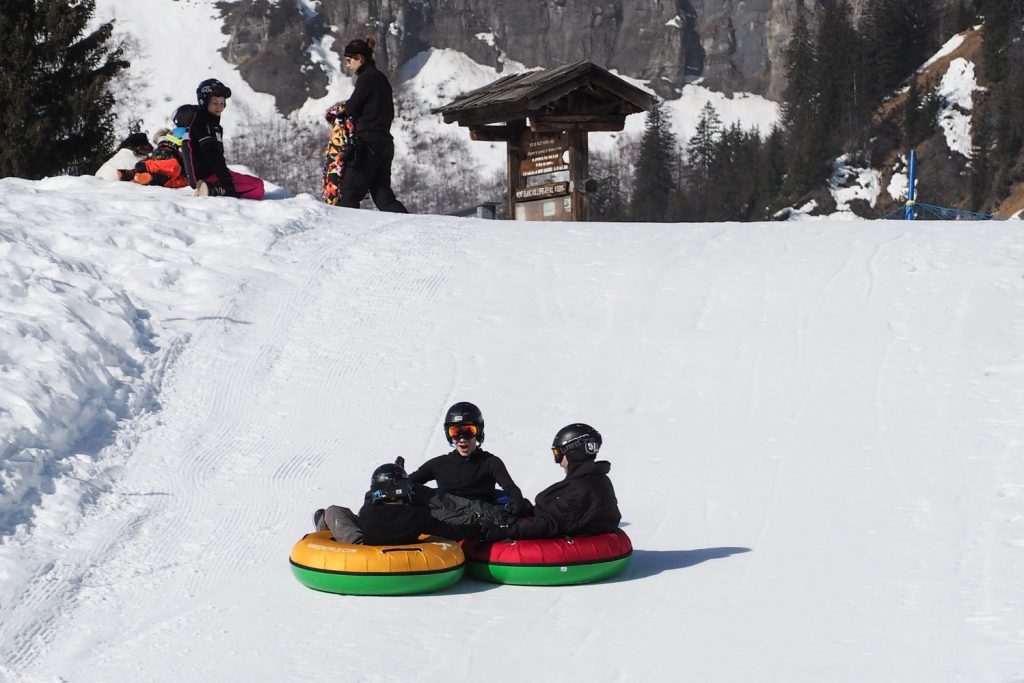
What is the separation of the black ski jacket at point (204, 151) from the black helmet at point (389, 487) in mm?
7892

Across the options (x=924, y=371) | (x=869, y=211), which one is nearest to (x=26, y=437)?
(x=924, y=371)

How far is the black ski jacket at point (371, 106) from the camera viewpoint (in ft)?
45.9

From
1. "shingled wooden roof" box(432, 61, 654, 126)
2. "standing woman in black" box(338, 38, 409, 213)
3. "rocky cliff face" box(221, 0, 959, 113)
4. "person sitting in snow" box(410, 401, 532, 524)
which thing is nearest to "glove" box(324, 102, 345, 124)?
"standing woman in black" box(338, 38, 409, 213)

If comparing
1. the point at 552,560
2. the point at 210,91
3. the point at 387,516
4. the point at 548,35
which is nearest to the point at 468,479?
the point at 387,516

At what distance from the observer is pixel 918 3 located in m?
89.8

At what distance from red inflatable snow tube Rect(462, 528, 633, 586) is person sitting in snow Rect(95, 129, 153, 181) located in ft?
30.2

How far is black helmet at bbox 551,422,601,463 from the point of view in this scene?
679 cm

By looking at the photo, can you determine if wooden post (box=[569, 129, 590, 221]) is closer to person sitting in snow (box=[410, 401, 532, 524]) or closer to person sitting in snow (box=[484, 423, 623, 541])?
person sitting in snow (box=[410, 401, 532, 524])

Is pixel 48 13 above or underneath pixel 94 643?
above

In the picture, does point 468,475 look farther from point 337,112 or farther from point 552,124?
point 552,124

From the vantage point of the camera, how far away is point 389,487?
6480mm

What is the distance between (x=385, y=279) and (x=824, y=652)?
738 cm

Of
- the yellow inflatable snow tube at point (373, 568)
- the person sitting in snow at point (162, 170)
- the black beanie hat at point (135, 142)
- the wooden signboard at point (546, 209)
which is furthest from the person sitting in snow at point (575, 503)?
the wooden signboard at point (546, 209)

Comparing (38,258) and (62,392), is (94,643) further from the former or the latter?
(38,258)
